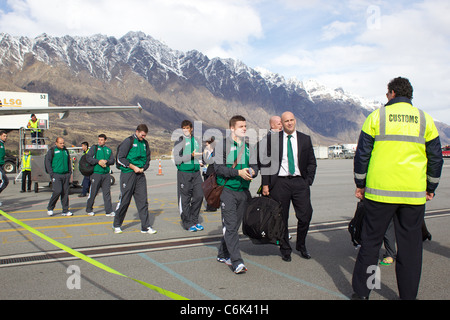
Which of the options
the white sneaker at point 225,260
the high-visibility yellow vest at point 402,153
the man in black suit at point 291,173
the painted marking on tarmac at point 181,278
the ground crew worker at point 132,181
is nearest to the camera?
the high-visibility yellow vest at point 402,153

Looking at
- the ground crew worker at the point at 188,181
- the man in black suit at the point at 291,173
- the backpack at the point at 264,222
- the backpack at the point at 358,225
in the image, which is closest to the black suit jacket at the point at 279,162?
the man in black suit at the point at 291,173

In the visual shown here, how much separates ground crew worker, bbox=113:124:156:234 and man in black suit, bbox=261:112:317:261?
282 cm

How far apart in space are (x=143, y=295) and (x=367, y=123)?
2.99m

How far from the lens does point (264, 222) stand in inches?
193

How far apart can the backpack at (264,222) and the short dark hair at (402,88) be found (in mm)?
2117

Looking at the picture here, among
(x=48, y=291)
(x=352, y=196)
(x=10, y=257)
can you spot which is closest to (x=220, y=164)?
(x=48, y=291)

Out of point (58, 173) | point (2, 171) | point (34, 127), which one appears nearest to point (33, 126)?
point (34, 127)

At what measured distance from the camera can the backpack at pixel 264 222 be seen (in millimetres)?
4879

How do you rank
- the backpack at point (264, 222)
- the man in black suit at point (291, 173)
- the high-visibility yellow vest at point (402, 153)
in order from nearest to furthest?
the high-visibility yellow vest at point (402, 153) → the backpack at point (264, 222) → the man in black suit at point (291, 173)

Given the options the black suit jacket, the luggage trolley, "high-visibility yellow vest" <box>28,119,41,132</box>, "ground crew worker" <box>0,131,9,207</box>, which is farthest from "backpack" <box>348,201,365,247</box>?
"high-visibility yellow vest" <box>28,119,41,132</box>

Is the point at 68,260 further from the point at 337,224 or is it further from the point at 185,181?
the point at 337,224

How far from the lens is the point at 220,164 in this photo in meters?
4.97

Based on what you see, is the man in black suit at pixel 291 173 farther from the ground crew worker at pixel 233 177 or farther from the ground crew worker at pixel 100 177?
the ground crew worker at pixel 100 177

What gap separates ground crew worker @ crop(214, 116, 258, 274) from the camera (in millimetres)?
4891
